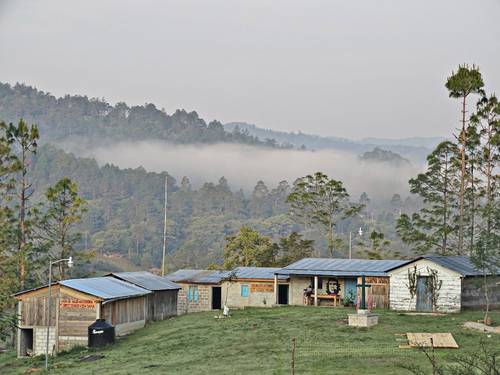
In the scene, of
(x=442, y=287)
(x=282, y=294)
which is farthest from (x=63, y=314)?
(x=442, y=287)

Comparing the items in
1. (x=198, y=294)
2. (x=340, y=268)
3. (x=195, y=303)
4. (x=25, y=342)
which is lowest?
(x=25, y=342)

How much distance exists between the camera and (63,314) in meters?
48.6

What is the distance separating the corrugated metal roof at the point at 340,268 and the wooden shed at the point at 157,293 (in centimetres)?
845

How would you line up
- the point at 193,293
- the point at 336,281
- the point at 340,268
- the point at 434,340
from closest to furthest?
the point at 434,340, the point at 340,268, the point at 336,281, the point at 193,293

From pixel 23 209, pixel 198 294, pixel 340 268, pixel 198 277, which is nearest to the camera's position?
pixel 340 268

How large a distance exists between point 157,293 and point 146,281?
2233mm

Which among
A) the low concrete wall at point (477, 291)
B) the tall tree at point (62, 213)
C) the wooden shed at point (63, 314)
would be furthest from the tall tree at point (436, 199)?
the wooden shed at point (63, 314)

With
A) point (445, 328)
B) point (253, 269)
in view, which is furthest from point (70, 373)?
point (253, 269)

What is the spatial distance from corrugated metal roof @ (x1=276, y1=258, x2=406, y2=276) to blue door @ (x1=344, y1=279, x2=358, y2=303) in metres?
0.93

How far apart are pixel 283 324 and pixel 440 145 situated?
36471 millimetres

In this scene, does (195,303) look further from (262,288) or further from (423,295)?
(423,295)

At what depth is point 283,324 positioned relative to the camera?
46.2 meters

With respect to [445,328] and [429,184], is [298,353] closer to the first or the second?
[445,328]

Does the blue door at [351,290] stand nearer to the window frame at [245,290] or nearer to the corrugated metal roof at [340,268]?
the corrugated metal roof at [340,268]
